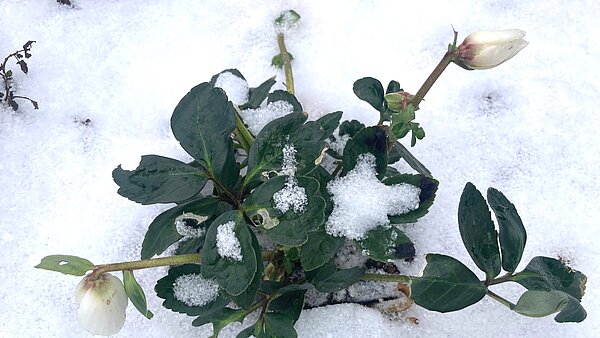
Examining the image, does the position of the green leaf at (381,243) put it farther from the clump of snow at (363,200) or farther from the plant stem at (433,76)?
the plant stem at (433,76)

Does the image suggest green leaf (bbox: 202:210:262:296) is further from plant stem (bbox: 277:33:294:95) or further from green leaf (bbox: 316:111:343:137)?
plant stem (bbox: 277:33:294:95)

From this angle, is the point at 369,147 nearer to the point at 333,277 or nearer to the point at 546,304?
the point at 333,277

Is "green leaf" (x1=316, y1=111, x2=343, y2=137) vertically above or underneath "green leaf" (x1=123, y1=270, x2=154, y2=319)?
above

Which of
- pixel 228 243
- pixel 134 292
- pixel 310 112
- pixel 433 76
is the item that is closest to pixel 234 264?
pixel 228 243

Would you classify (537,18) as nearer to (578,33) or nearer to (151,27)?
(578,33)

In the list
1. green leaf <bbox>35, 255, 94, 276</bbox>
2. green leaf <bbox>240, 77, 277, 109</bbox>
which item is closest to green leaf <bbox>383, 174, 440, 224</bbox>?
green leaf <bbox>240, 77, 277, 109</bbox>
